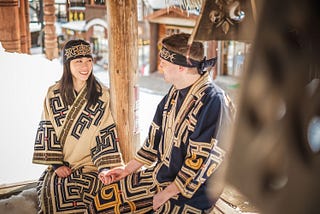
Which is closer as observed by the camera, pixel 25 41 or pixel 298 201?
pixel 298 201

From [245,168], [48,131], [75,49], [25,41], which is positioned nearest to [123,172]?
[48,131]

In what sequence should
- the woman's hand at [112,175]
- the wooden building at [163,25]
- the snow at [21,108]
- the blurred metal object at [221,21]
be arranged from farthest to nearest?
the wooden building at [163,25] < the snow at [21,108] < the woman's hand at [112,175] < the blurred metal object at [221,21]

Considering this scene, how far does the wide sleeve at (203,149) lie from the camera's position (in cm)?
246

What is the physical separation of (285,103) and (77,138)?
2812 millimetres

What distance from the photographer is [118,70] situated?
3.29 metres

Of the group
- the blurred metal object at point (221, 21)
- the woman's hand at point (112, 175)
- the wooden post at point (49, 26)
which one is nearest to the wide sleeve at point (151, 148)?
the woman's hand at point (112, 175)

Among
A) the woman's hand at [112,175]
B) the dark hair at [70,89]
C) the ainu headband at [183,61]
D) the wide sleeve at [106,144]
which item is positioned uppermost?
the ainu headband at [183,61]

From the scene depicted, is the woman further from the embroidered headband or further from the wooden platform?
the wooden platform

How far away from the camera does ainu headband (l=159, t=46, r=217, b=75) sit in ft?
8.25

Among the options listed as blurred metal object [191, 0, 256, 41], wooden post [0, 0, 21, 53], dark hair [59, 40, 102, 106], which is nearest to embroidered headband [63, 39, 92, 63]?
dark hair [59, 40, 102, 106]

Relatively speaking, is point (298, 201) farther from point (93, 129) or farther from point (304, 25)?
point (93, 129)

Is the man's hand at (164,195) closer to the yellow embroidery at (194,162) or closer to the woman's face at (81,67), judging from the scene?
the yellow embroidery at (194,162)

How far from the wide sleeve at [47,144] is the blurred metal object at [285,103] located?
112 inches

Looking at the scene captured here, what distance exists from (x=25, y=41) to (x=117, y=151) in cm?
260
